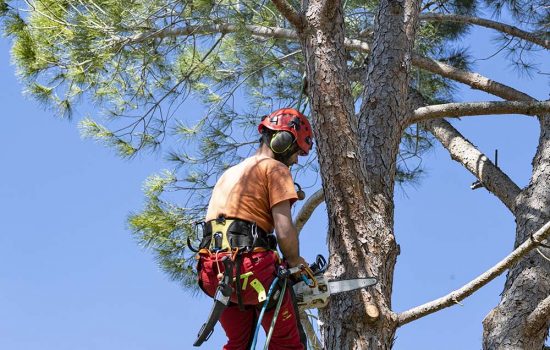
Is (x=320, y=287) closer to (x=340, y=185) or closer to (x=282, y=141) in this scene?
(x=340, y=185)

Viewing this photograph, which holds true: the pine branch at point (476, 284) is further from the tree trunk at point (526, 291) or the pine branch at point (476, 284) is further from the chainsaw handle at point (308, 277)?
the tree trunk at point (526, 291)

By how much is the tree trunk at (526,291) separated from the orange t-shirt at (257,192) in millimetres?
1641

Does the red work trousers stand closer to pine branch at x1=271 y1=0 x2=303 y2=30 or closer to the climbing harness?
the climbing harness

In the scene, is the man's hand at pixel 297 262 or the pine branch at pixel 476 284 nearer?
the pine branch at pixel 476 284

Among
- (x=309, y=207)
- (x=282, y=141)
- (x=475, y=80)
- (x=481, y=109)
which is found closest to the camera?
(x=282, y=141)

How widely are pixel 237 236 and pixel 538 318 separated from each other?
1.77 m

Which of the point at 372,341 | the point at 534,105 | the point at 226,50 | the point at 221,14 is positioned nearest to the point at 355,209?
the point at 372,341

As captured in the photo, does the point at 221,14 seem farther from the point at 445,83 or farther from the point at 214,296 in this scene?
the point at 214,296

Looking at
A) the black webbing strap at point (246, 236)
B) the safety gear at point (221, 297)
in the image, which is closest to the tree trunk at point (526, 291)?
the black webbing strap at point (246, 236)

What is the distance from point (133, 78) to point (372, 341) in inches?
127

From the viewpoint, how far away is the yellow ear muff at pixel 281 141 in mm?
3568

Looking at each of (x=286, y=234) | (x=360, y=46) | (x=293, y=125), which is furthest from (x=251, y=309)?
(x=360, y=46)

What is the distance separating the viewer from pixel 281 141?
11.7ft

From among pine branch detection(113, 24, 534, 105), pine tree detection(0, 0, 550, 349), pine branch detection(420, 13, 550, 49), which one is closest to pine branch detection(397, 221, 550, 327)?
pine tree detection(0, 0, 550, 349)
